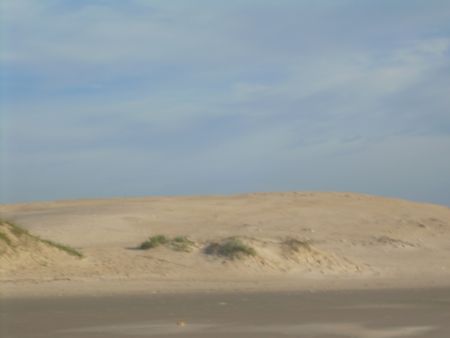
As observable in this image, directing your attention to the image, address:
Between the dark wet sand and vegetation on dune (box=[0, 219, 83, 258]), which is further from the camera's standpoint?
vegetation on dune (box=[0, 219, 83, 258])

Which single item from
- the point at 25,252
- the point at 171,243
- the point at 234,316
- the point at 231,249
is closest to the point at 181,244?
the point at 171,243

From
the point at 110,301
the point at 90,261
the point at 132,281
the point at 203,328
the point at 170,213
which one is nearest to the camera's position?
the point at 203,328

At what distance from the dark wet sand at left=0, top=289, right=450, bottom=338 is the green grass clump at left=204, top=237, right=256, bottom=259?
4.11 m

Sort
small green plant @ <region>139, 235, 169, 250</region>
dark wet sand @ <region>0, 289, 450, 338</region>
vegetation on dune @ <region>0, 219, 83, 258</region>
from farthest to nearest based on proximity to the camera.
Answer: small green plant @ <region>139, 235, 169, 250</region> < vegetation on dune @ <region>0, 219, 83, 258</region> < dark wet sand @ <region>0, 289, 450, 338</region>

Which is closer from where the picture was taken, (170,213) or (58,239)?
(58,239)

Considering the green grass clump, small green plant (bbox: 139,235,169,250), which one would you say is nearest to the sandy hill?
small green plant (bbox: 139,235,169,250)

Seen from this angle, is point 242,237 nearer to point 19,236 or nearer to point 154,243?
point 154,243

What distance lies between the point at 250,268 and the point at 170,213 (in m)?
10.3

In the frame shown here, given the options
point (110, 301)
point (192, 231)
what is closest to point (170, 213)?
point (192, 231)

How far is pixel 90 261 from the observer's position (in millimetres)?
21312

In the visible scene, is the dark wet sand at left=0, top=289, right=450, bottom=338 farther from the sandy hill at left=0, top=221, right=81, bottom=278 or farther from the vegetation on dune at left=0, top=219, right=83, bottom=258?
the vegetation on dune at left=0, top=219, right=83, bottom=258

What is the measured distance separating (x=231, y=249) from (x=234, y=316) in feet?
28.3

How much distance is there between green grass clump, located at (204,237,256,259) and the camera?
73.9ft

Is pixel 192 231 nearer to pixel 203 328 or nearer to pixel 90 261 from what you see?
pixel 90 261
